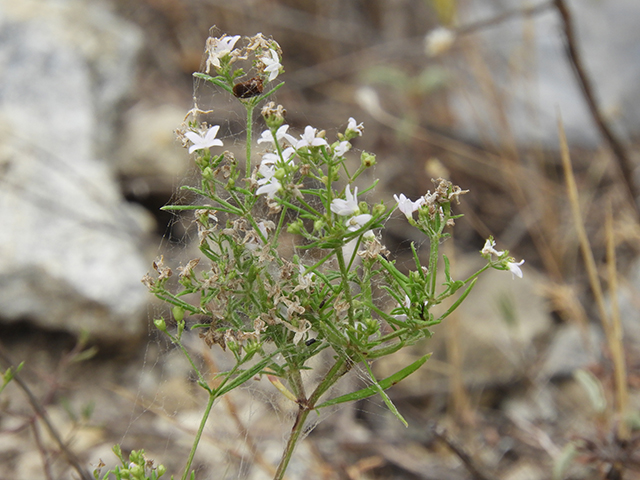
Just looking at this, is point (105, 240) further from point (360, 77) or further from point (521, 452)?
point (360, 77)

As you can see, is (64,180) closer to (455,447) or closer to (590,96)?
(455,447)

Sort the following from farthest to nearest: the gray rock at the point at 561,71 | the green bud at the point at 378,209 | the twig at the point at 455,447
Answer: the gray rock at the point at 561,71
the twig at the point at 455,447
the green bud at the point at 378,209

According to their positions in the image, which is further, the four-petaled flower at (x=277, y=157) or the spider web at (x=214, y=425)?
the spider web at (x=214, y=425)

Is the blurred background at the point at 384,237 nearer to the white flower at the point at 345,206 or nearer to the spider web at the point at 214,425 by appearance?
the spider web at the point at 214,425

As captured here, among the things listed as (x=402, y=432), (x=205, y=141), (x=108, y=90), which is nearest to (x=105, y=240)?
(x=108, y=90)

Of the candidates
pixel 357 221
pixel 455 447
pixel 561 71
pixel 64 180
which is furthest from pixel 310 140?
pixel 561 71

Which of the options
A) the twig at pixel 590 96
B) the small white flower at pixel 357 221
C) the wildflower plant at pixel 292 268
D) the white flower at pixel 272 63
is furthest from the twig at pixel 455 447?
the twig at pixel 590 96

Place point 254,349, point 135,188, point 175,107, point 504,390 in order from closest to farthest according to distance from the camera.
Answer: point 254,349, point 504,390, point 135,188, point 175,107
